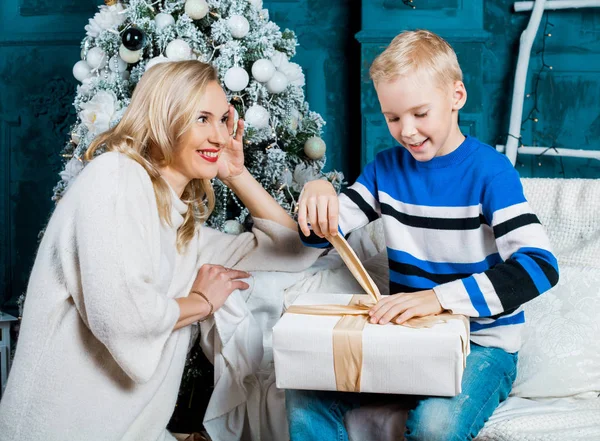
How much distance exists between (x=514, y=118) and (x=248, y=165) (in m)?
1.19

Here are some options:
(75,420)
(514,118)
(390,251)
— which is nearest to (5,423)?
(75,420)

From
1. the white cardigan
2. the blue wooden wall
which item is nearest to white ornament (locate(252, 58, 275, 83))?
the white cardigan

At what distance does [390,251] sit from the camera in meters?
1.70

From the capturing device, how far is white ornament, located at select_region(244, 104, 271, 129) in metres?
2.14

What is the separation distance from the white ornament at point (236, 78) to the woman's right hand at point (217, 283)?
0.59 metres

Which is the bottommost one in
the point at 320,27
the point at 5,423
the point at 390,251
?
the point at 5,423

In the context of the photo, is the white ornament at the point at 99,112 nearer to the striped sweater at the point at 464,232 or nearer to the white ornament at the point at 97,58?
the white ornament at the point at 97,58

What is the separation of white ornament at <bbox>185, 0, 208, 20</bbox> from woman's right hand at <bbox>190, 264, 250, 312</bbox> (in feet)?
2.58

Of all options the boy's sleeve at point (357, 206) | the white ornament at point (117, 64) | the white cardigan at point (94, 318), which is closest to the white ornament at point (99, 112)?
the white ornament at point (117, 64)

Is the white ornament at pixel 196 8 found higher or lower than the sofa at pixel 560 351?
higher

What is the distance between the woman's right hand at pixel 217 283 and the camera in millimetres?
1704

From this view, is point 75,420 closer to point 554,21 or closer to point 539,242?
point 539,242

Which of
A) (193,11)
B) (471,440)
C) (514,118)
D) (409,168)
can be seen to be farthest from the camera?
(514,118)

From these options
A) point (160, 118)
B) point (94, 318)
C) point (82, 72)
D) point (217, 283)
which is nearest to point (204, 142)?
point (160, 118)
